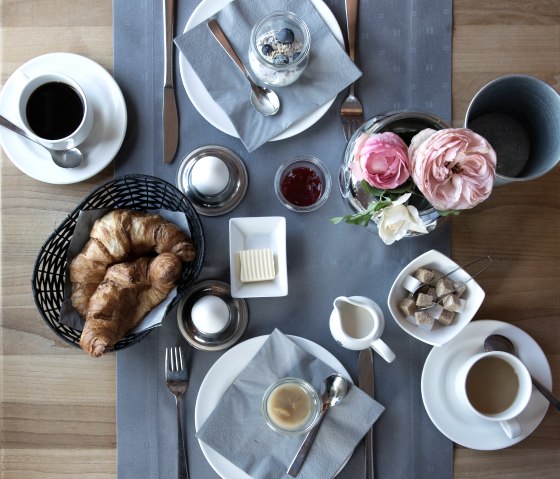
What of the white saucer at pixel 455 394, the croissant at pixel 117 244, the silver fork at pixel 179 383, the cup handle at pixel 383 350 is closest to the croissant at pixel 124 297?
the croissant at pixel 117 244

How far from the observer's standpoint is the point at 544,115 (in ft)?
2.96

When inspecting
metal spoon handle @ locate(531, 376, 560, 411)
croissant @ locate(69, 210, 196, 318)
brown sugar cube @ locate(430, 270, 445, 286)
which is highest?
croissant @ locate(69, 210, 196, 318)

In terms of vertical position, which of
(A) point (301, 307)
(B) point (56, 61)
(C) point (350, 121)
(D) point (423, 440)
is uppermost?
(B) point (56, 61)

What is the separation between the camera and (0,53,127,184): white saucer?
960 mm

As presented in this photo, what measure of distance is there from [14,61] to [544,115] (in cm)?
89

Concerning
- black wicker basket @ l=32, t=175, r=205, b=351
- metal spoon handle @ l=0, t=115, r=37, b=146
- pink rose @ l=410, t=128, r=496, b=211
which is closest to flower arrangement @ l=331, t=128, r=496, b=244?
pink rose @ l=410, t=128, r=496, b=211

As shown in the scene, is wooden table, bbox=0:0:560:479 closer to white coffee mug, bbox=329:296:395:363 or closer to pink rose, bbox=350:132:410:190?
white coffee mug, bbox=329:296:395:363

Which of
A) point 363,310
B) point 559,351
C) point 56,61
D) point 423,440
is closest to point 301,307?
Answer: point 363,310

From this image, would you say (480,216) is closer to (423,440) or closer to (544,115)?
(544,115)

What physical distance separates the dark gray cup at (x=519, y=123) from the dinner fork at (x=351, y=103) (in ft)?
0.62

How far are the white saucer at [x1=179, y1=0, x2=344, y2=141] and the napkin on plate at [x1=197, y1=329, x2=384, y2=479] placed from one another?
0.35 metres

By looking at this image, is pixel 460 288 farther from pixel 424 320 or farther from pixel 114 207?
pixel 114 207

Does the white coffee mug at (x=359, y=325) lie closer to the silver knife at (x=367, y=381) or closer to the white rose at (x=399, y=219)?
the silver knife at (x=367, y=381)

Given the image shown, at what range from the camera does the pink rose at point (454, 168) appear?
66 centimetres
